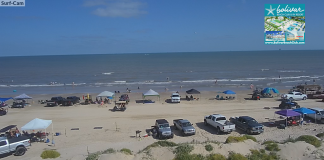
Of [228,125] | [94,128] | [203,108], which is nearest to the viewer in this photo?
[228,125]

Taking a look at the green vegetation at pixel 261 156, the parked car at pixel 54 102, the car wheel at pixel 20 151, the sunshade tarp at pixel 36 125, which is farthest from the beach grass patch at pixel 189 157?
the parked car at pixel 54 102

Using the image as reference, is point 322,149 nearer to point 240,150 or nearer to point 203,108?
point 240,150

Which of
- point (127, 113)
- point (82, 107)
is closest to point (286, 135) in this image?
point (127, 113)

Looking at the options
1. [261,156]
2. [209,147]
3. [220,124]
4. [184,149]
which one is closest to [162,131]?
[220,124]

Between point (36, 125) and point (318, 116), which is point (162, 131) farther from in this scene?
point (318, 116)

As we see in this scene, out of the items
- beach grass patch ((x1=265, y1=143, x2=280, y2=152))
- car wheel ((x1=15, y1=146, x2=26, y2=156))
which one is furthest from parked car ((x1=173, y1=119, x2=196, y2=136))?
car wheel ((x1=15, y1=146, x2=26, y2=156))
